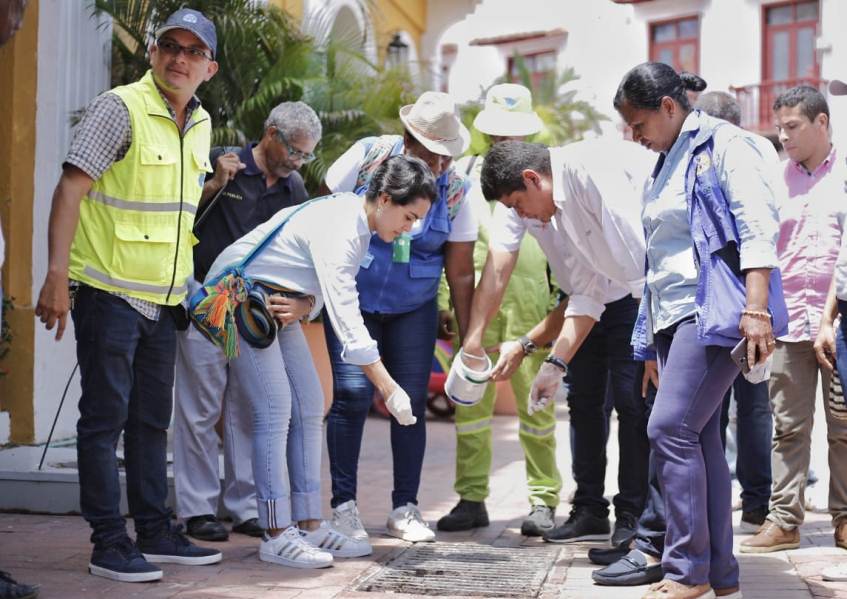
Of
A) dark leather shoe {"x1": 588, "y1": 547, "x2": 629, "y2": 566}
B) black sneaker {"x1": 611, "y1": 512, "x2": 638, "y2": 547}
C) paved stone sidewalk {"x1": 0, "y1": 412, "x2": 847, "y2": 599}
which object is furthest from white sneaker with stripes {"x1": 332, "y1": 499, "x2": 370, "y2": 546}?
black sneaker {"x1": 611, "y1": 512, "x2": 638, "y2": 547}

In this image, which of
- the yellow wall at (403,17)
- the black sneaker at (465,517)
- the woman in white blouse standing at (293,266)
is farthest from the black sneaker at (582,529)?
the yellow wall at (403,17)

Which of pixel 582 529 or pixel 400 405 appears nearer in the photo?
pixel 400 405

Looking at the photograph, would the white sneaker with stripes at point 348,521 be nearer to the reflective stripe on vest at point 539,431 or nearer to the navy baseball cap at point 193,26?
the reflective stripe on vest at point 539,431

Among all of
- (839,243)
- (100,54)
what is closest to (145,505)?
(839,243)

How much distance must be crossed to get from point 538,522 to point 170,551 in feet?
5.85

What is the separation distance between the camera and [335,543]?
4.97 m

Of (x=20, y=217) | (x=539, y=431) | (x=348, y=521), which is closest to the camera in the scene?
(x=348, y=521)

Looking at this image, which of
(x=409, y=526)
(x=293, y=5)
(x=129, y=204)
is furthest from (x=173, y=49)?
(x=293, y=5)

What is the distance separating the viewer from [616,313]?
5.19 metres

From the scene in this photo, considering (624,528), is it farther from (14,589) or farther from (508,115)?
(14,589)

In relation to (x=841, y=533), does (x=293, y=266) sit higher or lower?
higher

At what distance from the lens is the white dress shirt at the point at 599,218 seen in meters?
4.63

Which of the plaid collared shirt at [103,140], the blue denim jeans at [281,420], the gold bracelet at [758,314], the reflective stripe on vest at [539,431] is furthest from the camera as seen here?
the reflective stripe on vest at [539,431]

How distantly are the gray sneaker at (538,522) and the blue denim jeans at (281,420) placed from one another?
1.13 meters
